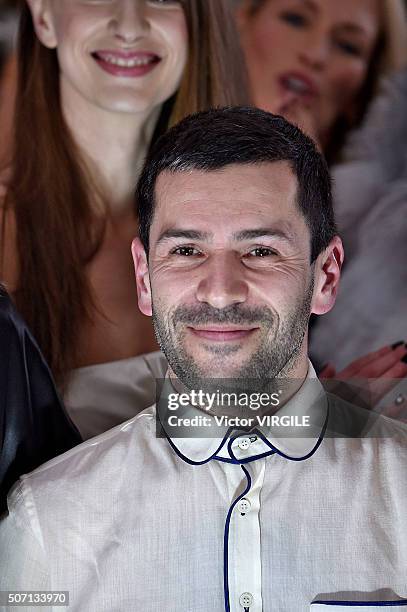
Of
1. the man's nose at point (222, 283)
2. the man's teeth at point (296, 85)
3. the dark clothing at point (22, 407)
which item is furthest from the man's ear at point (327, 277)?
the man's teeth at point (296, 85)

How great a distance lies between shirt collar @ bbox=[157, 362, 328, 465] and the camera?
3.93ft

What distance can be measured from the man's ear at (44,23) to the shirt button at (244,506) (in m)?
0.94

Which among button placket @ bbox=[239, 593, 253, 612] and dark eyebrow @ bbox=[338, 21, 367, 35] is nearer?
button placket @ bbox=[239, 593, 253, 612]

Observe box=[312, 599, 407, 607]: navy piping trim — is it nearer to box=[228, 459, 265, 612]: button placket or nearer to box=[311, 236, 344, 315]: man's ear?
box=[228, 459, 265, 612]: button placket

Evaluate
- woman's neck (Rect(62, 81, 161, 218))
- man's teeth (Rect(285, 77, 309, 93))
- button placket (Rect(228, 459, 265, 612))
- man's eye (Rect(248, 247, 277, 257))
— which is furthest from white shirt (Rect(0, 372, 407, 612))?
man's teeth (Rect(285, 77, 309, 93))

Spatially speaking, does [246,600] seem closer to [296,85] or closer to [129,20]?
[129,20]

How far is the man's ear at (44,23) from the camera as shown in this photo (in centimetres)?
178

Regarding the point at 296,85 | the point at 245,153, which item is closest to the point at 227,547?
the point at 245,153

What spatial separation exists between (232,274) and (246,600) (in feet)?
1.18

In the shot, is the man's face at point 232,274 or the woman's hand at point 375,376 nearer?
the man's face at point 232,274

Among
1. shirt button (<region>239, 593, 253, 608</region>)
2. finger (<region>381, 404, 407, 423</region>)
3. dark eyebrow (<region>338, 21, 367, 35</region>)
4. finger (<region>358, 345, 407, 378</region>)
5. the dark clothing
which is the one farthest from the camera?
dark eyebrow (<region>338, 21, 367, 35</region>)

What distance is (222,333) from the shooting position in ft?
3.94

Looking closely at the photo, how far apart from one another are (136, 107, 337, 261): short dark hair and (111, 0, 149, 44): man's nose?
0.49 m

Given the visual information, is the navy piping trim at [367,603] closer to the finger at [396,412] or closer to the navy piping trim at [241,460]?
the navy piping trim at [241,460]
